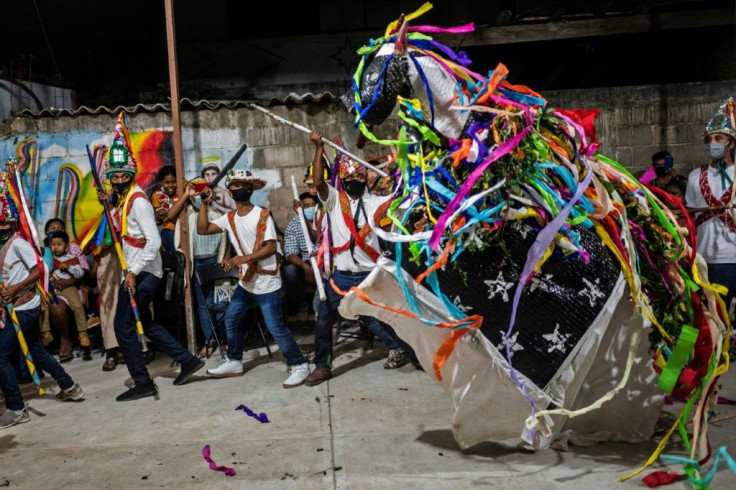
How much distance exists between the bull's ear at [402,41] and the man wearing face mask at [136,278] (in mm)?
2924

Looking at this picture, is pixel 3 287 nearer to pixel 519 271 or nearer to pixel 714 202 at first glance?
pixel 519 271

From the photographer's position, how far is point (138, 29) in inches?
600

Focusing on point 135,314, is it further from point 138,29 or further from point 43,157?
point 138,29

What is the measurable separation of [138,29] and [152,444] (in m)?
12.5

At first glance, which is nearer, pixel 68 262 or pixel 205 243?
pixel 205 243

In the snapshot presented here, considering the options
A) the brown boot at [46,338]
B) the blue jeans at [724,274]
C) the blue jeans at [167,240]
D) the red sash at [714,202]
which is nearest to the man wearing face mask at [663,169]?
the red sash at [714,202]

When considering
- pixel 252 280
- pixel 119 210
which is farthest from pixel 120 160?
pixel 252 280

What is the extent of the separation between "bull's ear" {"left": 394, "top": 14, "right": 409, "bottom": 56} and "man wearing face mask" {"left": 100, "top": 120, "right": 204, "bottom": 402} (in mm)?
2924

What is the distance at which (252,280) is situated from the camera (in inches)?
249

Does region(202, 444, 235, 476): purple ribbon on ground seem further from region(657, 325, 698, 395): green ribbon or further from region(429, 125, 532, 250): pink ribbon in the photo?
region(657, 325, 698, 395): green ribbon

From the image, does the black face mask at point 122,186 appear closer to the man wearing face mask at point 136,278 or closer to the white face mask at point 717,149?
the man wearing face mask at point 136,278

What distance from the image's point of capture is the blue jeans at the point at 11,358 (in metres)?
5.45

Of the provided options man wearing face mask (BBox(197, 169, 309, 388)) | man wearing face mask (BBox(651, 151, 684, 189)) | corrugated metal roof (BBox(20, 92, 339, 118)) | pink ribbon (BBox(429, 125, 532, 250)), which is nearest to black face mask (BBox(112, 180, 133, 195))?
man wearing face mask (BBox(197, 169, 309, 388))

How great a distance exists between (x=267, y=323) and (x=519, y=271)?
2.93 meters
